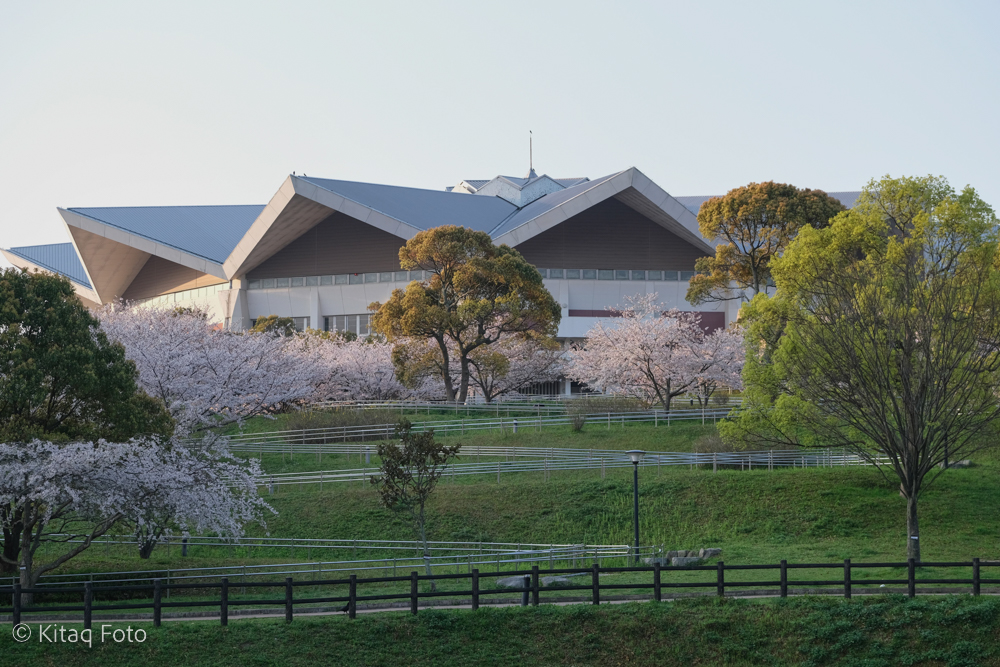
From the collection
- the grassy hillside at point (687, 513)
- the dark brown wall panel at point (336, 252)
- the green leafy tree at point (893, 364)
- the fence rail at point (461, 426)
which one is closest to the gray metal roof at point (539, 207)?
the dark brown wall panel at point (336, 252)

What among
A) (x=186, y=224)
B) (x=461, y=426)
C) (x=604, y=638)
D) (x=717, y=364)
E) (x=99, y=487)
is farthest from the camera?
(x=186, y=224)

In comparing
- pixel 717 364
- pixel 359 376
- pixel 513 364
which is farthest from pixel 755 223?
pixel 359 376

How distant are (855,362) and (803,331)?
242 cm

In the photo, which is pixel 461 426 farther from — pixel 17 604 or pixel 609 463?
→ pixel 17 604

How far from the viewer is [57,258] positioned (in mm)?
84438

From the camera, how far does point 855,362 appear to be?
21844 millimetres

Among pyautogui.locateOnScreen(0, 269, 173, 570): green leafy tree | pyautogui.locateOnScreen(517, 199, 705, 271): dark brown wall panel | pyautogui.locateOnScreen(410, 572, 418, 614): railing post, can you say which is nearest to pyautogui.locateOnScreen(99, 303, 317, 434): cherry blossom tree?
pyautogui.locateOnScreen(0, 269, 173, 570): green leafy tree

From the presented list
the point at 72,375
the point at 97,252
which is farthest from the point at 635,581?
the point at 97,252

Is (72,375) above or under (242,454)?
above

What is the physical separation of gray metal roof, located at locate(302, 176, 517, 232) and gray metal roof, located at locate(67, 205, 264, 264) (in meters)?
10.7

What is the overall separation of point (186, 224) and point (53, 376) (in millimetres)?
55994

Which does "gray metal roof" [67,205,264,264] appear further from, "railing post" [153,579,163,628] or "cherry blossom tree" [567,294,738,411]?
"railing post" [153,579,163,628]

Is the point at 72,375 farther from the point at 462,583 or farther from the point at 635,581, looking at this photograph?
the point at 635,581

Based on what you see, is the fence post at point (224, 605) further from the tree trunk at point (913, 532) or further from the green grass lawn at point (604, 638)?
the tree trunk at point (913, 532)
